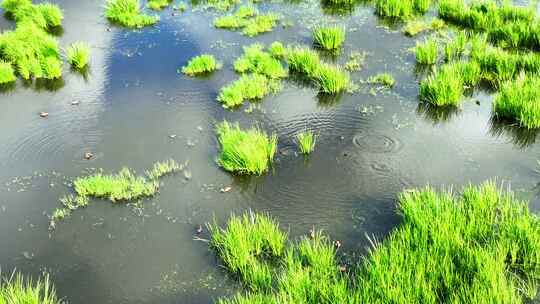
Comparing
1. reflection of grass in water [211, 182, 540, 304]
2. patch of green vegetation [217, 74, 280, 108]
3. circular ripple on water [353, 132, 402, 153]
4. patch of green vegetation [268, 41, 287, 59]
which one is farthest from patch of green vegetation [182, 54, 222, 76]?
reflection of grass in water [211, 182, 540, 304]

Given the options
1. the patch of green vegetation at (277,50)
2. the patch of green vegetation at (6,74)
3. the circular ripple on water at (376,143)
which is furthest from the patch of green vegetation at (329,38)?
the patch of green vegetation at (6,74)

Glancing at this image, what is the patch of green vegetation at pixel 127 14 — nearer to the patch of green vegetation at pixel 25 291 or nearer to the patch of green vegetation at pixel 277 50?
the patch of green vegetation at pixel 277 50

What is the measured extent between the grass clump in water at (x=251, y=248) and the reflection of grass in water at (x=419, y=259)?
A: 0.04 feet

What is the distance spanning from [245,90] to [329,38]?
10.3ft

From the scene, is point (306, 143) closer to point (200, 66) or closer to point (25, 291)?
point (200, 66)

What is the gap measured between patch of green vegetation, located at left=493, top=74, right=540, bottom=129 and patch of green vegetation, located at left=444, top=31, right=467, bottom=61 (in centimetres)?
197

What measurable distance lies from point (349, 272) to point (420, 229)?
3.37ft

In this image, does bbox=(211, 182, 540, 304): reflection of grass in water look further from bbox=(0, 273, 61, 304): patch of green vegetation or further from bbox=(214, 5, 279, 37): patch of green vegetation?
bbox=(214, 5, 279, 37): patch of green vegetation

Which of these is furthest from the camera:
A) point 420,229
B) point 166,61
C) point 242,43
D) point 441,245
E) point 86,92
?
point 242,43

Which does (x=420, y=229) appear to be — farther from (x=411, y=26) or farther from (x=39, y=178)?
(x=411, y=26)

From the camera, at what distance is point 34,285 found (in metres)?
5.80

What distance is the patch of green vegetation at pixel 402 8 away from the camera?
44.2 feet

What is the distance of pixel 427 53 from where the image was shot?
10.8 metres

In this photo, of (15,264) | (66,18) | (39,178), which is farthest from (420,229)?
(66,18)
